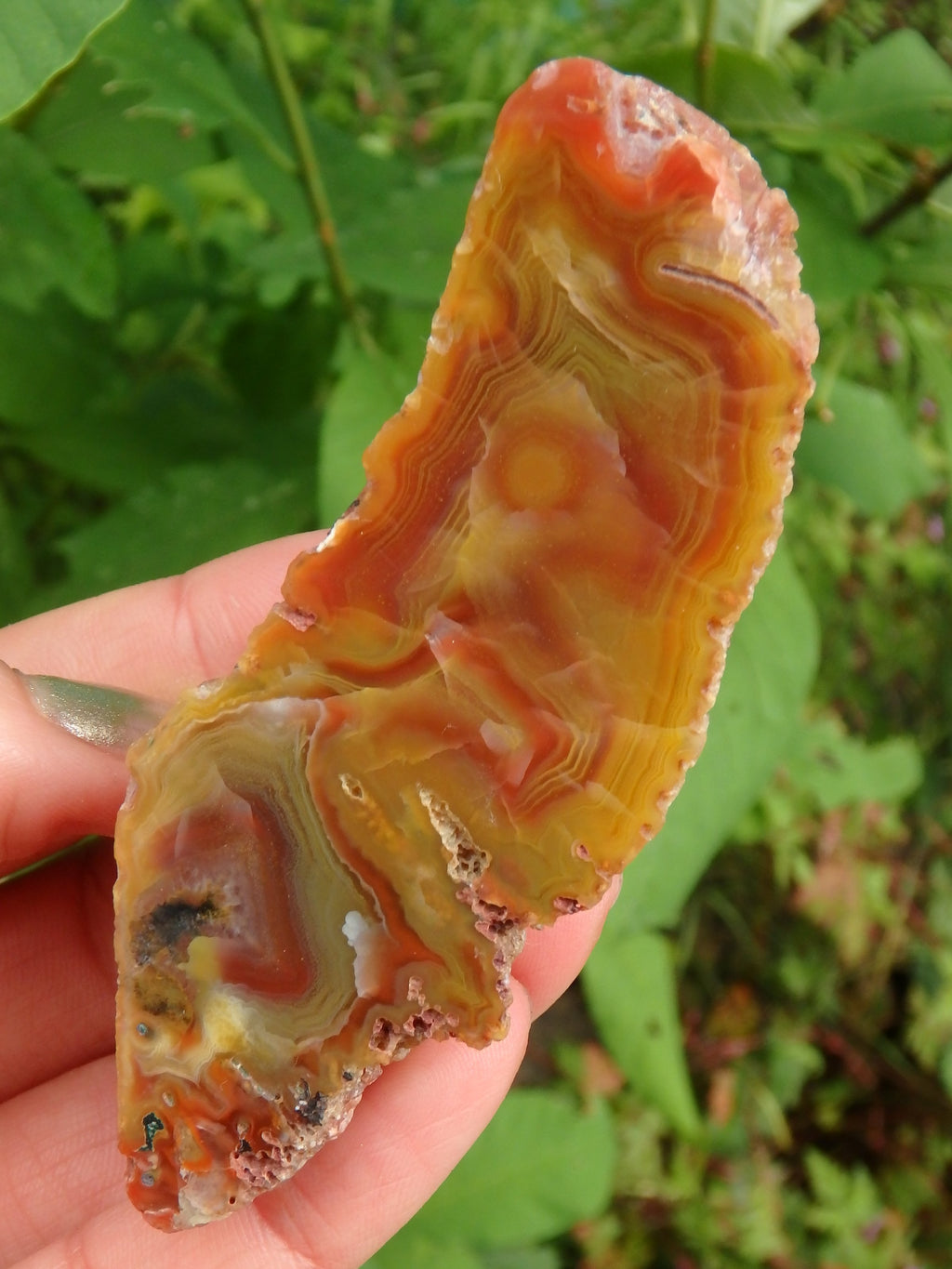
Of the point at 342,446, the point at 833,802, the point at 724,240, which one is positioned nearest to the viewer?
the point at 724,240

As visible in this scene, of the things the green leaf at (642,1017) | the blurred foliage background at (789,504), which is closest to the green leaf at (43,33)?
the blurred foliage background at (789,504)

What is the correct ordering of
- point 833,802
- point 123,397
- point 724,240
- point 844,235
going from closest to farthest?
point 724,240 < point 844,235 < point 123,397 < point 833,802

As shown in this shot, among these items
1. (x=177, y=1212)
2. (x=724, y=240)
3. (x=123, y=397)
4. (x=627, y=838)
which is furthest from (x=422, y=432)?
(x=123, y=397)

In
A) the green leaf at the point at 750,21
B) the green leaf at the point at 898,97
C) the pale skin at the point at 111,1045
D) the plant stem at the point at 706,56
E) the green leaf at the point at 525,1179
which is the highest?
the plant stem at the point at 706,56

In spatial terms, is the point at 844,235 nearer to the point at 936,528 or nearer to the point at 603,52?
the point at 936,528

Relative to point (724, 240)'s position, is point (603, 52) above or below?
below

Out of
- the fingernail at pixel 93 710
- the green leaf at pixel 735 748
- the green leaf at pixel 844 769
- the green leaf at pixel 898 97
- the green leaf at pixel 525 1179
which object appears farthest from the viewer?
the green leaf at pixel 844 769

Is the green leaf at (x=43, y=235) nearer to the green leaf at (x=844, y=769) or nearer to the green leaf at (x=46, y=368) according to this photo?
the green leaf at (x=46, y=368)

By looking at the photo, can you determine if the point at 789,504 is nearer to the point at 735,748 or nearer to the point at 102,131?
the point at 735,748
